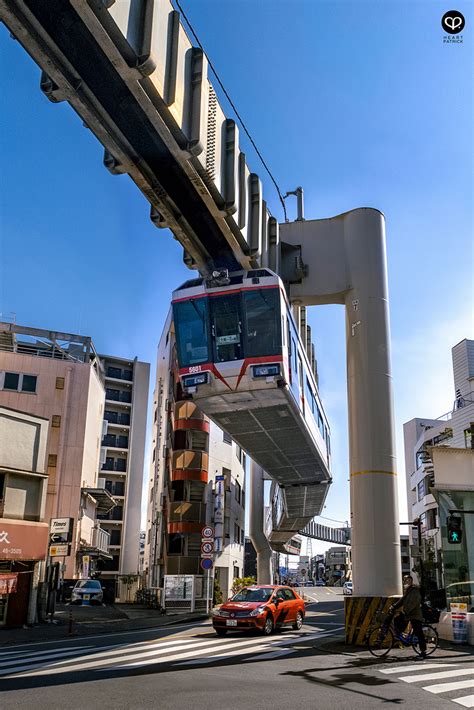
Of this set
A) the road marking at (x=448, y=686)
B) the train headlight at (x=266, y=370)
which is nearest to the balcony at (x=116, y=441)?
the train headlight at (x=266, y=370)

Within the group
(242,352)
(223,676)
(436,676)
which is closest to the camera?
(223,676)

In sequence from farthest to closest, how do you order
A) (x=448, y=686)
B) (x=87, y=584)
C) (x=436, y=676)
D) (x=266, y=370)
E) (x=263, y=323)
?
(x=87, y=584) → (x=263, y=323) → (x=266, y=370) → (x=436, y=676) → (x=448, y=686)

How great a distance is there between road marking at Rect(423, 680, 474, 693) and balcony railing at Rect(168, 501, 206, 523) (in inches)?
1209

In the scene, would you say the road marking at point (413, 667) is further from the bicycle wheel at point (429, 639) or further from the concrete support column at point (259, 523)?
the concrete support column at point (259, 523)

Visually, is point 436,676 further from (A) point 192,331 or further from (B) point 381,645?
(A) point 192,331

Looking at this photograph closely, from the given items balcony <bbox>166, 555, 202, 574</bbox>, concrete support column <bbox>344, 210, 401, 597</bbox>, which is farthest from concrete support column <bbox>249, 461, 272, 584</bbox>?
concrete support column <bbox>344, 210, 401, 597</bbox>

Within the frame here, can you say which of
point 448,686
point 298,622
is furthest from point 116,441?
point 448,686

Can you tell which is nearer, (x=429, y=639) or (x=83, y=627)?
(x=429, y=639)

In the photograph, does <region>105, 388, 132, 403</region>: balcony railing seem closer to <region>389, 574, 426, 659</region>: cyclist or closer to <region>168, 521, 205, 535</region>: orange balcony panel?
<region>168, 521, 205, 535</region>: orange balcony panel

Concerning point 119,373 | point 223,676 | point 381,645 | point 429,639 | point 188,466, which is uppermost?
point 119,373

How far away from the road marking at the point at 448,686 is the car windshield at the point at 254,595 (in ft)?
32.7

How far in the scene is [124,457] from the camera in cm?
8262

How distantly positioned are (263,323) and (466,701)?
32.1 ft

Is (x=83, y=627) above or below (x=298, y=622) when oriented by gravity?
below
